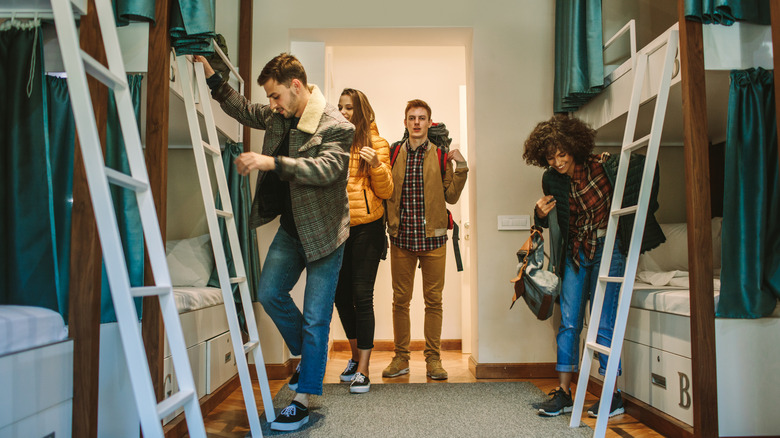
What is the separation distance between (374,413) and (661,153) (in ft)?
7.68

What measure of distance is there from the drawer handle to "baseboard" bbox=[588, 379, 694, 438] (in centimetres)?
10

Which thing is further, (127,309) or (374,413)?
(374,413)

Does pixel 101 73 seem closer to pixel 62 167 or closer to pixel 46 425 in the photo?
pixel 62 167

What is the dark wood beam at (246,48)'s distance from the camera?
3.19 metres

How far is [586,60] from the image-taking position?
291 cm

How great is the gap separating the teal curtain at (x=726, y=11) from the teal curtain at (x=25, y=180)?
6.82 ft

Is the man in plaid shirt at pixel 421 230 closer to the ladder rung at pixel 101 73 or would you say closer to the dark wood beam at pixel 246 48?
the dark wood beam at pixel 246 48

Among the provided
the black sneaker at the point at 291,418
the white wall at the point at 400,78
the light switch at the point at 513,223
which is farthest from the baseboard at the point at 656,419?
the white wall at the point at 400,78

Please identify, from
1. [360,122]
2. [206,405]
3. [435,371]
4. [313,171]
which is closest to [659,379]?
[435,371]

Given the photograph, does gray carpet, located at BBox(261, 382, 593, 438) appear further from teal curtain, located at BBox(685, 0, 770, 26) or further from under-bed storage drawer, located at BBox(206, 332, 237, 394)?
teal curtain, located at BBox(685, 0, 770, 26)

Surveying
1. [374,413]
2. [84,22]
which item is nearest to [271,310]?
[374,413]

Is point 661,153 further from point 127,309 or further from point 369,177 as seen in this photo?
point 127,309

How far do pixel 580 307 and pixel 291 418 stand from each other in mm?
1252

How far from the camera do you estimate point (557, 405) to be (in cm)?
228
